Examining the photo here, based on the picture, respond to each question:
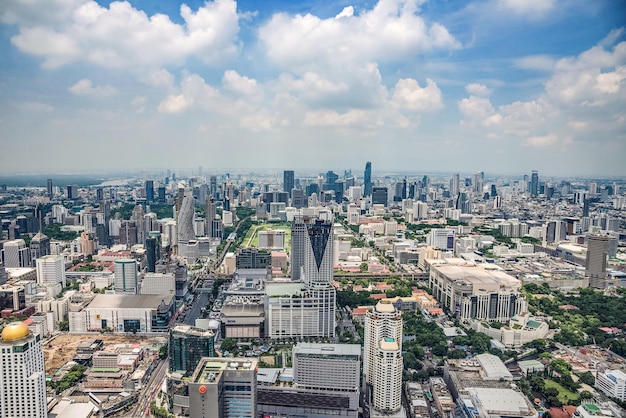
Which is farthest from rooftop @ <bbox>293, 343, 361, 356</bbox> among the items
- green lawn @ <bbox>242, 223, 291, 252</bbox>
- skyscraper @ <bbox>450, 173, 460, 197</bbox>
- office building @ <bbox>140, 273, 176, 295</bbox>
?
skyscraper @ <bbox>450, 173, 460, 197</bbox>

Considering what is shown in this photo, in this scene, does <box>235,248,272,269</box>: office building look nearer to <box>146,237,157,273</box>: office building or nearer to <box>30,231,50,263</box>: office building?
<box>146,237,157,273</box>: office building

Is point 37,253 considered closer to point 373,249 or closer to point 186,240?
point 186,240

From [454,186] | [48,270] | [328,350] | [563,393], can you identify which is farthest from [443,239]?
[48,270]

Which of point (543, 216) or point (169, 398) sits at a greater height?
point (543, 216)

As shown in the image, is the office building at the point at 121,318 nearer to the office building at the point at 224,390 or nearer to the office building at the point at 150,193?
the office building at the point at 224,390

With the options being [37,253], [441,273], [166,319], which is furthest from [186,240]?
[441,273]

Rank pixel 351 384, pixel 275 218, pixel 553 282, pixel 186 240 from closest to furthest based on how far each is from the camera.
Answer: pixel 351 384 → pixel 553 282 → pixel 186 240 → pixel 275 218
